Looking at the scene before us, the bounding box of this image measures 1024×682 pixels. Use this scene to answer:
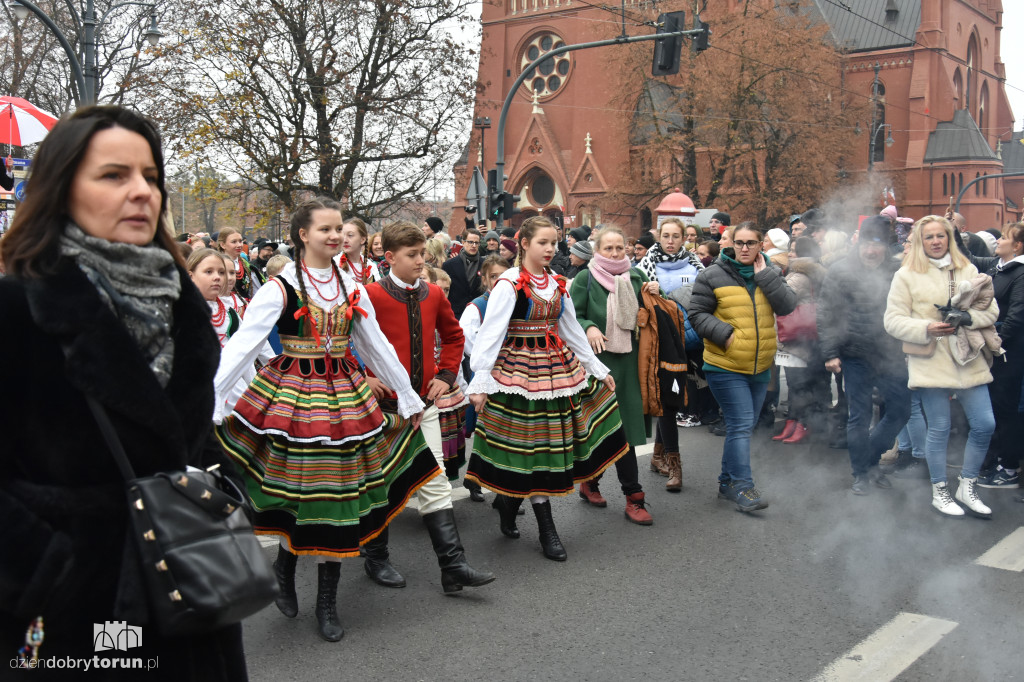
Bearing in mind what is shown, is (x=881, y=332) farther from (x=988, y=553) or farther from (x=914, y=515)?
(x=988, y=553)

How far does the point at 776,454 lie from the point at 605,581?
3.93 m

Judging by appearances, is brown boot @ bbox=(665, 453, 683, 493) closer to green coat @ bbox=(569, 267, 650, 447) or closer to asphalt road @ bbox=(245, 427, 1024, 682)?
asphalt road @ bbox=(245, 427, 1024, 682)

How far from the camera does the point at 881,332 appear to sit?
23.6 feet

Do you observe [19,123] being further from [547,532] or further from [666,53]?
[666,53]

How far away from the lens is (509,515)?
602cm

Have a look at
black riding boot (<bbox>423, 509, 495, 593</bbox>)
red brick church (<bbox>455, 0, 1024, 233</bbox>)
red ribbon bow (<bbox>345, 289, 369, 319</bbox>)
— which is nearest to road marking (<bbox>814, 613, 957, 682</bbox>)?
black riding boot (<bbox>423, 509, 495, 593</bbox>)

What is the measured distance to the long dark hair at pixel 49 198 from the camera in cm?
203

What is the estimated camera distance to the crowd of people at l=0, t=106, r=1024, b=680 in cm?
199

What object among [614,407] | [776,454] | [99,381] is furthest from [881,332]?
[99,381]

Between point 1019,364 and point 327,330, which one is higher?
point 327,330

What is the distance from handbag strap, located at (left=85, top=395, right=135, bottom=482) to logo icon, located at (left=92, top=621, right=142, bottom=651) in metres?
0.31

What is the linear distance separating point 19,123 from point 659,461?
8.79 m

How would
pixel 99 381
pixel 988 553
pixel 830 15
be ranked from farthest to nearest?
pixel 830 15 < pixel 988 553 < pixel 99 381

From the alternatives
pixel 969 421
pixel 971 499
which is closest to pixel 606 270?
pixel 969 421
